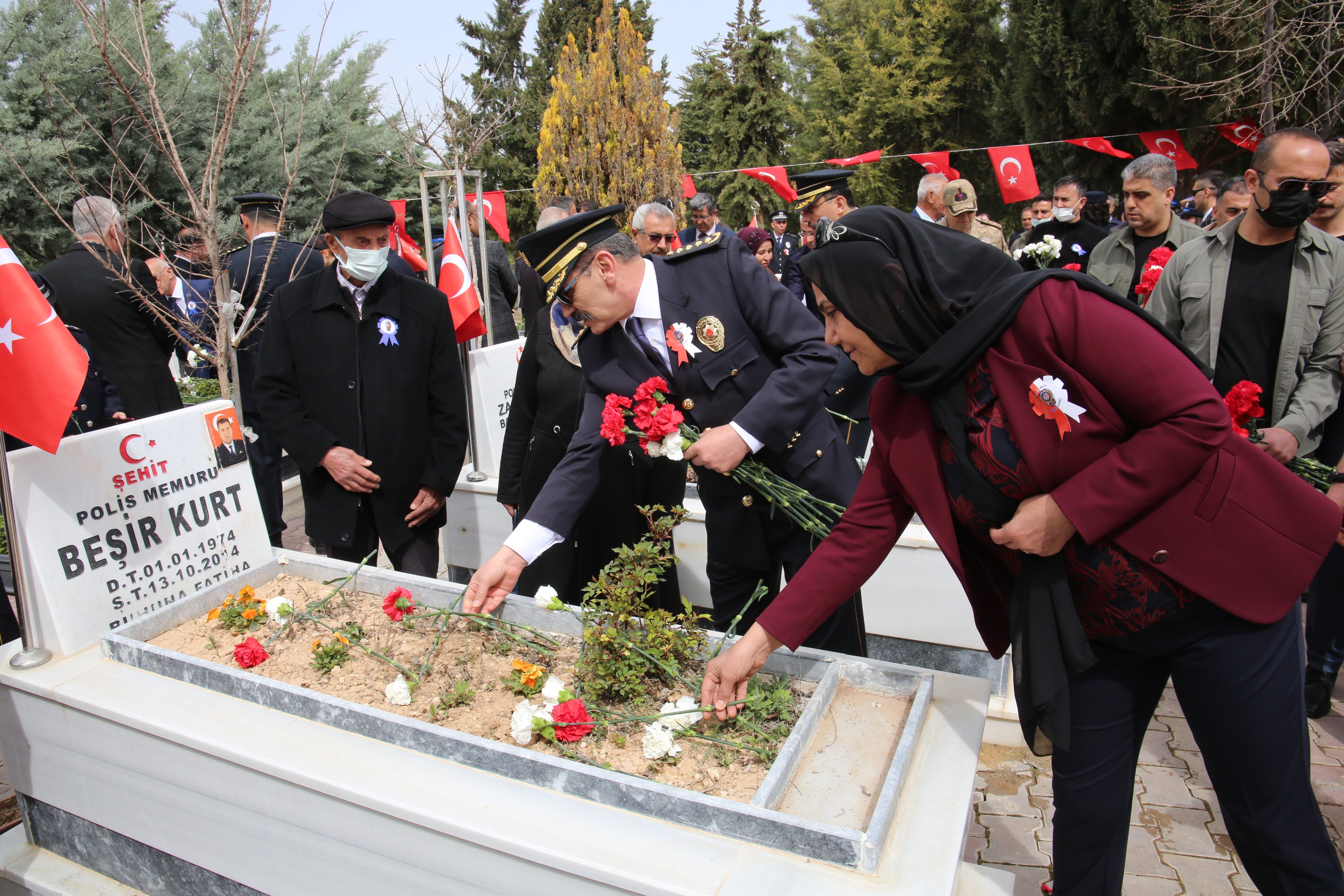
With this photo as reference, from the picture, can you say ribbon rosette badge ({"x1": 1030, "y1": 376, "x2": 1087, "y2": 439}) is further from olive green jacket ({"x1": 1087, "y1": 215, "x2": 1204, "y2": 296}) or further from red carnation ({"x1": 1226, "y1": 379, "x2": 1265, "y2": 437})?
olive green jacket ({"x1": 1087, "y1": 215, "x2": 1204, "y2": 296})

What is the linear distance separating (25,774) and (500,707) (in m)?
1.46

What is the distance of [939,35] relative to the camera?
2597 cm

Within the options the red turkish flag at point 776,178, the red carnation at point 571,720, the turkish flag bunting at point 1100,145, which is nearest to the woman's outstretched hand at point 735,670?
the red carnation at point 571,720

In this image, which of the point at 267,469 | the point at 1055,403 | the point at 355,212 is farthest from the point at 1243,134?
the point at 1055,403

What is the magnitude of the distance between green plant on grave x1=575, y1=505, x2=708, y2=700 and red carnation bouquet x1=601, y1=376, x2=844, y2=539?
0.22 m

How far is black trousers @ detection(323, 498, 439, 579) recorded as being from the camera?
3619mm

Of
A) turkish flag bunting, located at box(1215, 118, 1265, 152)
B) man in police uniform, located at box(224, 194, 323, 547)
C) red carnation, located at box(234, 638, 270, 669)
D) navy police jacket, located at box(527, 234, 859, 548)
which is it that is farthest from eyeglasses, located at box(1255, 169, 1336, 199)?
turkish flag bunting, located at box(1215, 118, 1265, 152)

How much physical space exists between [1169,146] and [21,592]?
14476 millimetres

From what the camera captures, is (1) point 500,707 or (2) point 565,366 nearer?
(1) point 500,707

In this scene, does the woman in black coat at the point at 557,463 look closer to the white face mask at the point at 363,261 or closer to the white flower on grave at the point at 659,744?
the white face mask at the point at 363,261

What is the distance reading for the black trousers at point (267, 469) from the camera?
213 inches

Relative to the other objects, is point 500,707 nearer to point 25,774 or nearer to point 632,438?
point 632,438

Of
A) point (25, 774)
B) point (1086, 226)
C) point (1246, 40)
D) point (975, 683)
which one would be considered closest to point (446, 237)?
point (25, 774)

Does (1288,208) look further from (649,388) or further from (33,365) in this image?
(33,365)
